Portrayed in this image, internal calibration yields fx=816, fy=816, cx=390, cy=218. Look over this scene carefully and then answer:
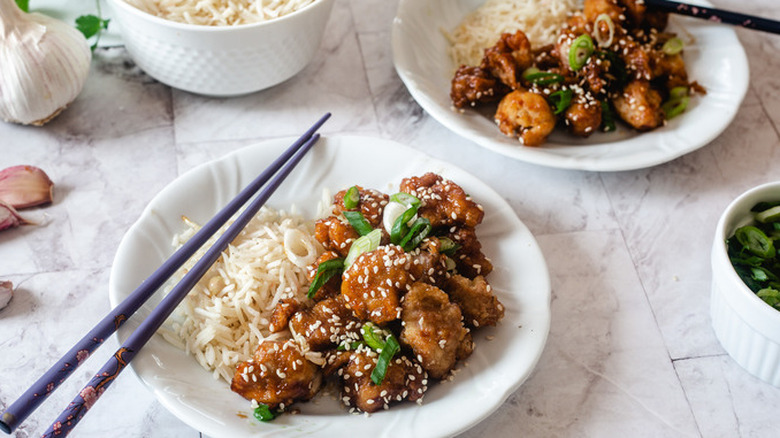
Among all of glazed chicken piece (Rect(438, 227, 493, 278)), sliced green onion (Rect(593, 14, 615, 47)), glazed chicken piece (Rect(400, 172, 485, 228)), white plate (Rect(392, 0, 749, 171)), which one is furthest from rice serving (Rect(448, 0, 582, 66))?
glazed chicken piece (Rect(438, 227, 493, 278))

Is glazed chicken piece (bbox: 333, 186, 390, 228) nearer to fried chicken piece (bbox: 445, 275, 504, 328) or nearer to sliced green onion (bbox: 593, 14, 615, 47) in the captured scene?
fried chicken piece (bbox: 445, 275, 504, 328)

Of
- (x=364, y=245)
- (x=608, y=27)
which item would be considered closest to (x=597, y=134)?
(x=608, y=27)

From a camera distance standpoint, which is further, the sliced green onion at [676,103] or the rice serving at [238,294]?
the sliced green onion at [676,103]

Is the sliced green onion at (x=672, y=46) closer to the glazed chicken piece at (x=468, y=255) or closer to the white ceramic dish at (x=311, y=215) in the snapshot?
the white ceramic dish at (x=311, y=215)

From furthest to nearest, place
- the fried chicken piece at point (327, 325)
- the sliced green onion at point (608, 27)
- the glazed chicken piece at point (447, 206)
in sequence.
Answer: the sliced green onion at point (608, 27)
the glazed chicken piece at point (447, 206)
the fried chicken piece at point (327, 325)

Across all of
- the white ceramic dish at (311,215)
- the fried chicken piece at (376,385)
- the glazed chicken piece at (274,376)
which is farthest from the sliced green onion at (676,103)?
the glazed chicken piece at (274,376)

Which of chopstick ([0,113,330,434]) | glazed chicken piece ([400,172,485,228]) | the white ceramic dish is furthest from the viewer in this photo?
glazed chicken piece ([400,172,485,228])

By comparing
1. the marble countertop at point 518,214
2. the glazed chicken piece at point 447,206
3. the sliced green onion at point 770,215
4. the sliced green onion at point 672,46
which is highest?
the glazed chicken piece at point 447,206
